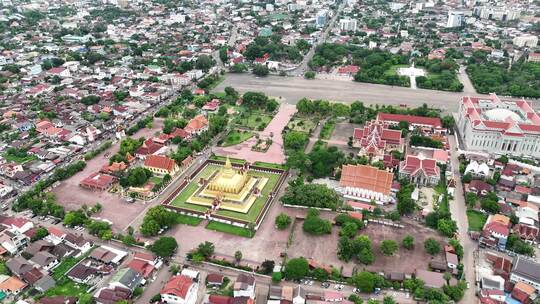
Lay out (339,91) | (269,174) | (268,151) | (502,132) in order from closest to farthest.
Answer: (269,174), (502,132), (268,151), (339,91)

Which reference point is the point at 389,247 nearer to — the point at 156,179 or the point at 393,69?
the point at 156,179

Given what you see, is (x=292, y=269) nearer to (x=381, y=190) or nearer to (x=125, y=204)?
(x=381, y=190)

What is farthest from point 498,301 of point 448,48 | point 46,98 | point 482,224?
point 448,48


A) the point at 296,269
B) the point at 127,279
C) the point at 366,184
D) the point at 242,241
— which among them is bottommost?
the point at 242,241

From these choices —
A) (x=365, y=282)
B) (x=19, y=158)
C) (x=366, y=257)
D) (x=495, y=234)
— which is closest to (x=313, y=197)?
(x=366, y=257)

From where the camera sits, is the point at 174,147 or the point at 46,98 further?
the point at 46,98

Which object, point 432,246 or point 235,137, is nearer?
point 432,246
